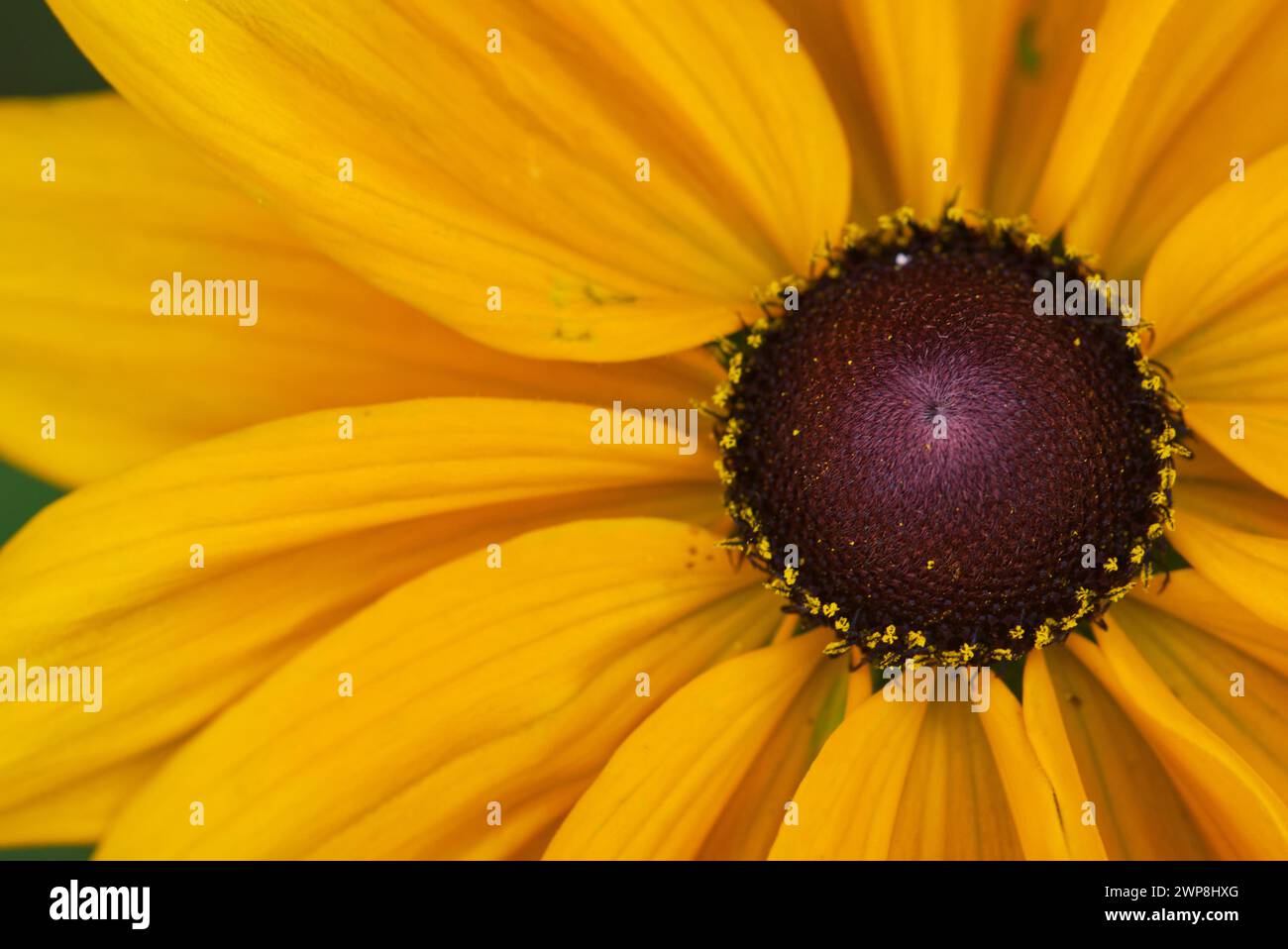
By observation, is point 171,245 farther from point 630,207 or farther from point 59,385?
point 630,207

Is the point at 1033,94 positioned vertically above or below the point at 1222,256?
above

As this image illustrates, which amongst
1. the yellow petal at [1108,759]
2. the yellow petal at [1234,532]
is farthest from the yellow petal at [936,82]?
the yellow petal at [1108,759]

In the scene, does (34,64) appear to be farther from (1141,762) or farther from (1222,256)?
(1141,762)

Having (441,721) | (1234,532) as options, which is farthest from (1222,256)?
(441,721)

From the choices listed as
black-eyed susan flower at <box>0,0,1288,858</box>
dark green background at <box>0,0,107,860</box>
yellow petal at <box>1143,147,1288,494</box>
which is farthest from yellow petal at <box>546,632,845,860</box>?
dark green background at <box>0,0,107,860</box>

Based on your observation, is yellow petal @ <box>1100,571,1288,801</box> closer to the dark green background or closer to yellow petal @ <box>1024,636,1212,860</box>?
yellow petal @ <box>1024,636,1212,860</box>

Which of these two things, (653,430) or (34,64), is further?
(34,64)

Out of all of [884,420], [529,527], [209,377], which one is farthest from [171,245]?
[884,420]
